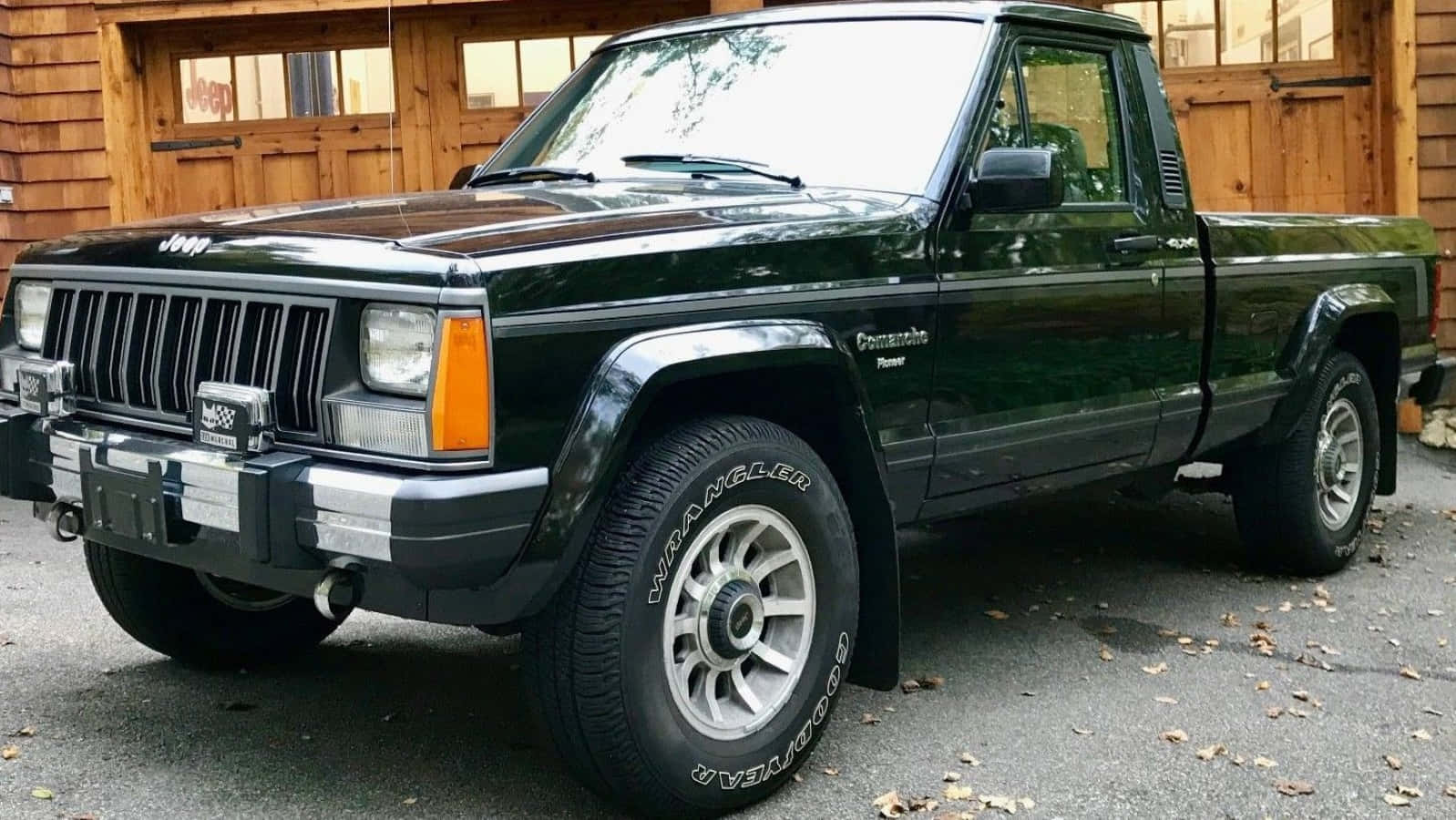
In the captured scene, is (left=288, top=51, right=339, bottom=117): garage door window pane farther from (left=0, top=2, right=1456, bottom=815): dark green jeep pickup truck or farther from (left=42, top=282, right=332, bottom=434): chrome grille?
(left=42, top=282, right=332, bottom=434): chrome grille

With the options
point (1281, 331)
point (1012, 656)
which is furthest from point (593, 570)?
point (1281, 331)

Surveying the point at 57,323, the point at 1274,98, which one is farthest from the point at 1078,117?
the point at 1274,98

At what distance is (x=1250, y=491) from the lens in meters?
5.97

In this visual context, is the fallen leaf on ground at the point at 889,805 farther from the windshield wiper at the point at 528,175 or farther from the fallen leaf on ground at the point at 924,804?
the windshield wiper at the point at 528,175

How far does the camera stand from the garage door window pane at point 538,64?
32.1 feet

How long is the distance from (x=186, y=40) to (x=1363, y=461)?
7.37 m

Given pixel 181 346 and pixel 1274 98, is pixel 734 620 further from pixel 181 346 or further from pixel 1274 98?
pixel 1274 98

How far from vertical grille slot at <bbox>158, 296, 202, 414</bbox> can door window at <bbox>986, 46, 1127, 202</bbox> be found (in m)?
2.17

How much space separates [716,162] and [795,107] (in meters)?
0.30

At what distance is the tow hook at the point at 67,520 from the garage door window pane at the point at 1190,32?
780cm

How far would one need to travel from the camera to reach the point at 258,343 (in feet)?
10.8

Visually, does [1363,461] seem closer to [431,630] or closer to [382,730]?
[431,630]

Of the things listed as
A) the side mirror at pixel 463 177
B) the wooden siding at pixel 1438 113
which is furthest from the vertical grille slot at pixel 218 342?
the wooden siding at pixel 1438 113

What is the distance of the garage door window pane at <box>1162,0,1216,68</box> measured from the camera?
9.65 m
